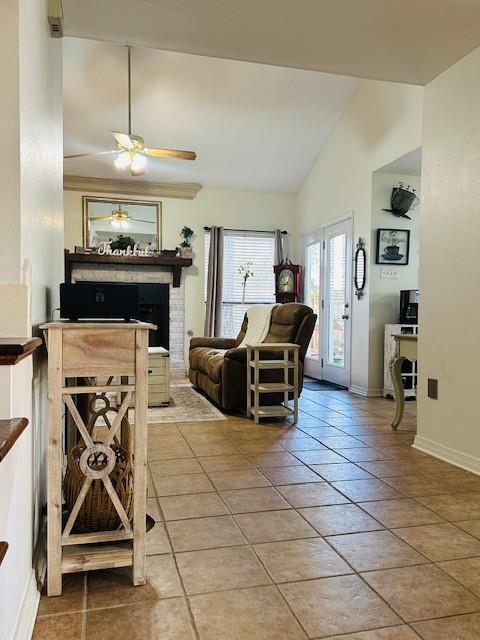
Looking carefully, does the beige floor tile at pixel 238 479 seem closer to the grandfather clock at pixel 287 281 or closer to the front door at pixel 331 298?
the front door at pixel 331 298

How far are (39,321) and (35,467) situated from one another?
20.2 inches

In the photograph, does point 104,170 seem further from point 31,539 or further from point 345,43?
point 31,539

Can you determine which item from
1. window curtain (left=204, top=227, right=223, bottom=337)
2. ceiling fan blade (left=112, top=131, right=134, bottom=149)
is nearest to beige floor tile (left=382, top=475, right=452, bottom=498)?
ceiling fan blade (left=112, top=131, right=134, bottom=149)

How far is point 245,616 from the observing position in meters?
1.45

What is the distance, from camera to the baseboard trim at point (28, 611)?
4.17ft

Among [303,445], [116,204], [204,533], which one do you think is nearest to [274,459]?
[303,445]

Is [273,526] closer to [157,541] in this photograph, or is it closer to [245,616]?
[157,541]

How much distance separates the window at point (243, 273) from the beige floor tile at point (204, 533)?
4.96 m

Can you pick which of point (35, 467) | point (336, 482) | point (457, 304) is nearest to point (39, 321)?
point (35, 467)

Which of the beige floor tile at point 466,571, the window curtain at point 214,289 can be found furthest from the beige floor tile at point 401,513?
the window curtain at point 214,289

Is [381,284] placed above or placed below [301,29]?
below

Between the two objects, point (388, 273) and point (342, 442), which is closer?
point (342, 442)

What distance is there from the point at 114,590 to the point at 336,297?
4.88 m

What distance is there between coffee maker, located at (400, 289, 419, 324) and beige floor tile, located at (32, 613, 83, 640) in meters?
4.38
